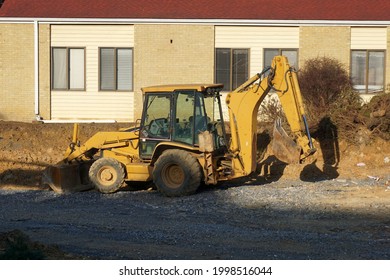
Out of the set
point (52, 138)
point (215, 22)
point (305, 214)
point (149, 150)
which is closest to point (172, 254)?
point (305, 214)

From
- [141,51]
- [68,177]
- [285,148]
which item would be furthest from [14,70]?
[285,148]

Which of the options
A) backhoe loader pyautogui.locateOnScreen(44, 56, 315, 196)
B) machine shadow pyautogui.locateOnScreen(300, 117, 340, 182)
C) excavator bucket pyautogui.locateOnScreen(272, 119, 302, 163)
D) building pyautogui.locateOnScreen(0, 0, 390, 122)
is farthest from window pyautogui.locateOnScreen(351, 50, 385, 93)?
excavator bucket pyautogui.locateOnScreen(272, 119, 302, 163)

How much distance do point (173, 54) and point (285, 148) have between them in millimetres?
12873

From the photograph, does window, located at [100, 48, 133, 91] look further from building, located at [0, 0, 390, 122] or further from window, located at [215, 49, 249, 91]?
window, located at [215, 49, 249, 91]

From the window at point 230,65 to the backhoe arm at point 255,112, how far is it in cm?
1195

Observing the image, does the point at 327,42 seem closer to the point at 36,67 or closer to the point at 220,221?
the point at 36,67

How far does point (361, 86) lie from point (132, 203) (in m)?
15.6

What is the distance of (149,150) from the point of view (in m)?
19.3

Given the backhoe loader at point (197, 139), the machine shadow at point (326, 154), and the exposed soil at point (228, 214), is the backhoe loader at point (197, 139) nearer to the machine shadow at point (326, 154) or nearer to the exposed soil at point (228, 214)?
the exposed soil at point (228, 214)

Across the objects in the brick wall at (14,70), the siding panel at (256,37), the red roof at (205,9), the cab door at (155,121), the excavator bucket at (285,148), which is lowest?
the excavator bucket at (285,148)

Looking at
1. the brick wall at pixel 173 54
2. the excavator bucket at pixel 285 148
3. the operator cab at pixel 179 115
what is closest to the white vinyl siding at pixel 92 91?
the brick wall at pixel 173 54

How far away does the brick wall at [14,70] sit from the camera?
102ft

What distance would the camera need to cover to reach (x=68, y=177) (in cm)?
2000

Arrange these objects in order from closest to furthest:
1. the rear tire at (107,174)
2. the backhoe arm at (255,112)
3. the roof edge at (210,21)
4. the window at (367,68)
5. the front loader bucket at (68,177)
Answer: the backhoe arm at (255,112), the rear tire at (107,174), the front loader bucket at (68,177), the roof edge at (210,21), the window at (367,68)
